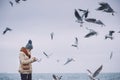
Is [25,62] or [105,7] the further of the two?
[105,7]

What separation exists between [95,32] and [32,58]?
1.41m

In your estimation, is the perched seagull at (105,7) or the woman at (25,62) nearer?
the woman at (25,62)

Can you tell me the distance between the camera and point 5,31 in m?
3.87

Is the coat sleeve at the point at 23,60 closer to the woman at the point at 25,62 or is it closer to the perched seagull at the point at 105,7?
the woman at the point at 25,62

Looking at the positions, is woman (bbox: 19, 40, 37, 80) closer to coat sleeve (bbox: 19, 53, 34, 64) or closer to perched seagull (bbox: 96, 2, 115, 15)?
coat sleeve (bbox: 19, 53, 34, 64)

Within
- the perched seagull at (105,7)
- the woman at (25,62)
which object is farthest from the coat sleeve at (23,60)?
the perched seagull at (105,7)

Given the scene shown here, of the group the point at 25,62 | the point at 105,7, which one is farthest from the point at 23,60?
the point at 105,7

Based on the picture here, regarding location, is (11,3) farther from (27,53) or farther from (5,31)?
(27,53)

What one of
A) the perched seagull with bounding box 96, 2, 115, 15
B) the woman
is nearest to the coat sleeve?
the woman

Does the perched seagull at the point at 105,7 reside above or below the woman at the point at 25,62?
above

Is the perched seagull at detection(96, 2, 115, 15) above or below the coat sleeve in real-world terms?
above

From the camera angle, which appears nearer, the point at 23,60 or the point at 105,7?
the point at 23,60

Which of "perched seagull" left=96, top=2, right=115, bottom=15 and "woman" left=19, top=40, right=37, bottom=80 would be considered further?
"perched seagull" left=96, top=2, right=115, bottom=15

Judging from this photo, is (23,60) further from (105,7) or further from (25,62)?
(105,7)
